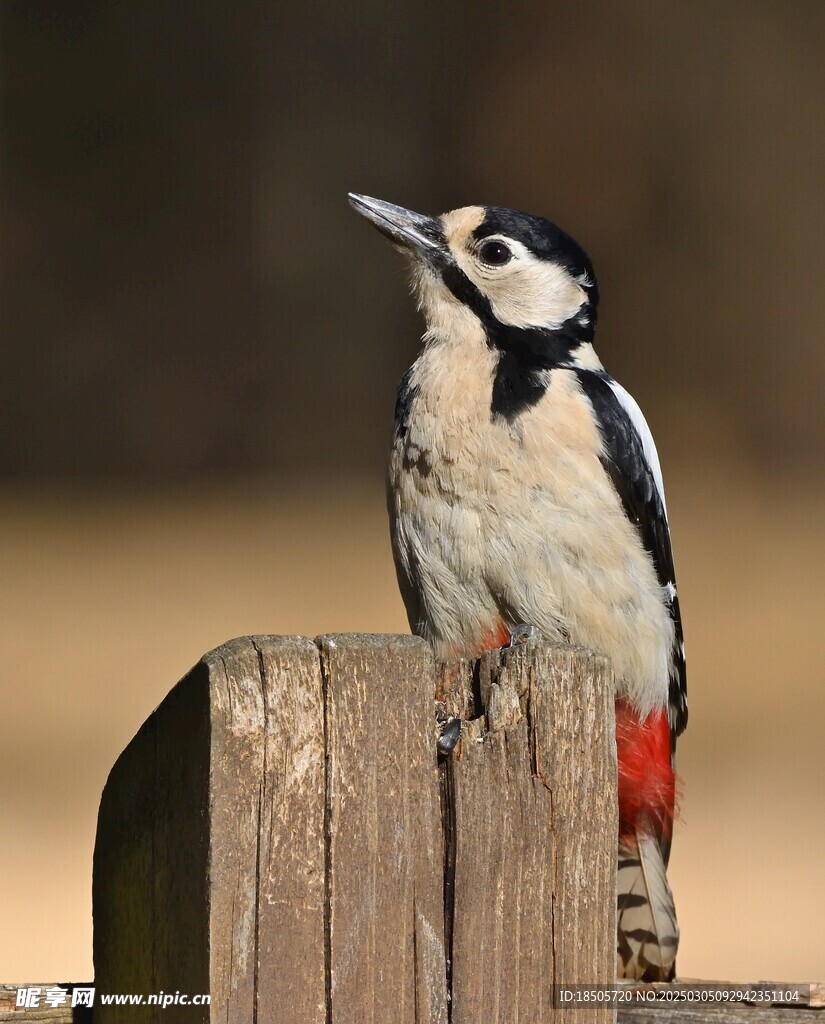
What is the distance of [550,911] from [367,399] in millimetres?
5405

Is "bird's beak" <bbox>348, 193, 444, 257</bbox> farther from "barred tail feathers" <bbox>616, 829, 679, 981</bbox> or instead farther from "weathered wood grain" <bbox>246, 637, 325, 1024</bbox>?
"weathered wood grain" <bbox>246, 637, 325, 1024</bbox>

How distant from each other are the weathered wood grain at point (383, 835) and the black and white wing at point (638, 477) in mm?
1625

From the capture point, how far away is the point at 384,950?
150 cm

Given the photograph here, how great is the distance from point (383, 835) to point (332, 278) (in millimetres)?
5534

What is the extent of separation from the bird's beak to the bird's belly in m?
0.56

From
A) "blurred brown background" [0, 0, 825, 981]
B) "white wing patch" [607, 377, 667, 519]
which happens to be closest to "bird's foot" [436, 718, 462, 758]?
"white wing patch" [607, 377, 667, 519]

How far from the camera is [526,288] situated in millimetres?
3357

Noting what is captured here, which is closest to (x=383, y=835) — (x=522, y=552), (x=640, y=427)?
(x=522, y=552)

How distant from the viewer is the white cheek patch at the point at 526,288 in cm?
334

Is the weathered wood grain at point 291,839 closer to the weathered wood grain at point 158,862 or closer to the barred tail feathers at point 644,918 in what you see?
the weathered wood grain at point 158,862

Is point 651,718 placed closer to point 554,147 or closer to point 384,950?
point 384,950

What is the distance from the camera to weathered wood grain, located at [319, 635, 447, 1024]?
1.50 meters

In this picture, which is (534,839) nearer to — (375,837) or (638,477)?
(375,837)

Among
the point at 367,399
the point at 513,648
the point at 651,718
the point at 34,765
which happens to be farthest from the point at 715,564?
the point at 513,648
